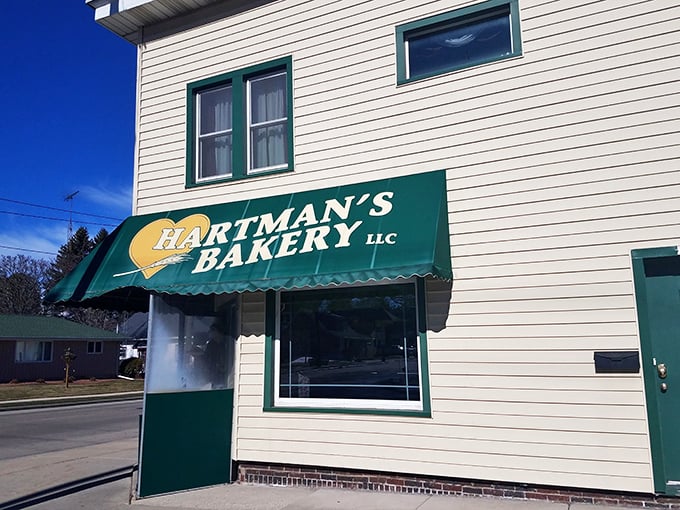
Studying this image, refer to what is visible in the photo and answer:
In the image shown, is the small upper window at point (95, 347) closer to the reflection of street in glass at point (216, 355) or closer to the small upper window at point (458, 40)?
the reflection of street in glass at point (216, 355)

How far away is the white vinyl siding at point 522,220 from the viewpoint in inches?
240

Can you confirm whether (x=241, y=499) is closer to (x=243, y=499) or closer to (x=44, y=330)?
(x=243, y=499)

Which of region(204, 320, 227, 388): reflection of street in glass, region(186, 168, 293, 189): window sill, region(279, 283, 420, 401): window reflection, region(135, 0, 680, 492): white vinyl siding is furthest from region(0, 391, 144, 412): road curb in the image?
region(135, 0, 680, 492): white vinyl siding

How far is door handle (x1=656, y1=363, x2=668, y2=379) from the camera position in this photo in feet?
19.2

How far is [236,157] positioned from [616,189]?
16.1 ft

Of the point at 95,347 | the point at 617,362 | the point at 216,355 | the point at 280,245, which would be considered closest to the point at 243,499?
the point at 216,355

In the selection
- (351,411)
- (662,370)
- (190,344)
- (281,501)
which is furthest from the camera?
(190,344)

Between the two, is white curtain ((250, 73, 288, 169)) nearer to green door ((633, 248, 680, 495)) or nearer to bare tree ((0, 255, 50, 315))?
green door ((633, 248, 680, 495))

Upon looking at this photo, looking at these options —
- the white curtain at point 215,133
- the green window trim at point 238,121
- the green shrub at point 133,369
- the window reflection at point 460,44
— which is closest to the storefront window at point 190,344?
the green window trim at point 238,121

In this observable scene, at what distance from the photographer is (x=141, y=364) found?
41.6 metres

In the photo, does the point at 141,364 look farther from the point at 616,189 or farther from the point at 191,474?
the point at 616,189

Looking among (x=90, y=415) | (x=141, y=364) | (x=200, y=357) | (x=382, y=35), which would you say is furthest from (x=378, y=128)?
(x=141, y=364)

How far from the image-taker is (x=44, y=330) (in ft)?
122

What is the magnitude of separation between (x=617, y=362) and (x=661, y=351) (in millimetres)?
410
